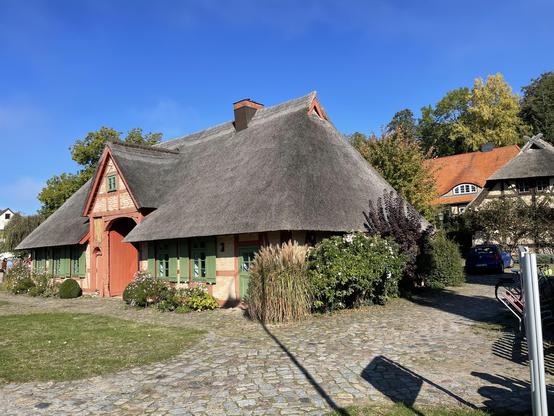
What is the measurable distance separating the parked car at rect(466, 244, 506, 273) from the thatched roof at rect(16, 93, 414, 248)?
7.09m

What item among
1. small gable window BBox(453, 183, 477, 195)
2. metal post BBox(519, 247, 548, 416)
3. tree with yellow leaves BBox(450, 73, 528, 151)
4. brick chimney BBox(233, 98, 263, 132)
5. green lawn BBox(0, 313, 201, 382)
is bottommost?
green lawn BBox(0, 313, 201, 382)

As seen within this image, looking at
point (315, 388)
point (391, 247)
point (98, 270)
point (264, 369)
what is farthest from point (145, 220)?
point (315, 388)

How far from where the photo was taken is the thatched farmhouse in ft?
45.4

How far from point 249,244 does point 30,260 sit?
19.0 m

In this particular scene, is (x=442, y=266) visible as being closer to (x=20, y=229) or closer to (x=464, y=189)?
(x=464, y=189)

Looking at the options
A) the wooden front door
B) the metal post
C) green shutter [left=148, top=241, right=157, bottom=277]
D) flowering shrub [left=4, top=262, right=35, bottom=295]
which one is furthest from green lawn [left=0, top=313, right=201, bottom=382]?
flowering shrub [left=4, top=262, right=35, bottom=295]

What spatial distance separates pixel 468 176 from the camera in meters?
37.1

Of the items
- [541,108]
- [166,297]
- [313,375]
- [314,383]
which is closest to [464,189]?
[541,108]

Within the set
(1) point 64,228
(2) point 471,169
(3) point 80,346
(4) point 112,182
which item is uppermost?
(2) point 471,169

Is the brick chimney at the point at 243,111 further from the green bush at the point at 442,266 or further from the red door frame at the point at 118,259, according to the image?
the green bush at the point at 442,266

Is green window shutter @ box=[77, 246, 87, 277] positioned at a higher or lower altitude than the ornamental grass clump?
higher

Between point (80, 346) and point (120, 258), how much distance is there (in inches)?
469

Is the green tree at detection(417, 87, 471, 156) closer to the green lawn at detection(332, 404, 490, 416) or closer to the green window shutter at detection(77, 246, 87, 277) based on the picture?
the green window shutter at detection(77, 246, 87, 277)

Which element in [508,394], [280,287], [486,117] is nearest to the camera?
[508,394]
